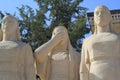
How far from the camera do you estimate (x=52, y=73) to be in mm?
10742

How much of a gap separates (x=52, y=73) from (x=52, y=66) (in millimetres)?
182

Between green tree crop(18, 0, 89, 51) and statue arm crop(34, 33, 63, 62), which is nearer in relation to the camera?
statue arm crop(34, 33, 63, 62)

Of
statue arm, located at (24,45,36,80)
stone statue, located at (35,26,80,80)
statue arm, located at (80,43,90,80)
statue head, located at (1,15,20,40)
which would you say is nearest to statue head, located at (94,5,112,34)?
statue arm, located at (80,43,90,80)

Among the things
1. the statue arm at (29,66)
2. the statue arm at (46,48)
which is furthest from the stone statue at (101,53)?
the statue arm at (29,66)

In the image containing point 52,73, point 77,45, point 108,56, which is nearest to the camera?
point 108,56

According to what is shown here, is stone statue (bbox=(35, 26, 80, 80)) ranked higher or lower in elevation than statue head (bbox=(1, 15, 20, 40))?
lower

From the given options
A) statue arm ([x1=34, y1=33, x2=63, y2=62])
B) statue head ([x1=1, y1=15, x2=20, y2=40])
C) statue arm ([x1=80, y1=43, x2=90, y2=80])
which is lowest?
statue arm ([x1=80, y1=43, x2=90, y2=80])

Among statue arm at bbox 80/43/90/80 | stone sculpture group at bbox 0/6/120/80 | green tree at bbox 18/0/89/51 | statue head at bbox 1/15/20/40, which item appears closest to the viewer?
stone sculpture group at bbox 0/6/120/80

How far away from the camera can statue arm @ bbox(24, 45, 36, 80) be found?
10.1 metres

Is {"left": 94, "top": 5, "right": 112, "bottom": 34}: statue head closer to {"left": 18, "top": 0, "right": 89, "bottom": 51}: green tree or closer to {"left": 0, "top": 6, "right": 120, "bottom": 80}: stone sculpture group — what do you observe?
{"left": 0, "top": 6, "right": 120, "bottom": 80}: stone sculpture group

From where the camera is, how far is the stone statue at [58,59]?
10.7 meters

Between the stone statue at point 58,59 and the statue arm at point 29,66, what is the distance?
38 centimetres

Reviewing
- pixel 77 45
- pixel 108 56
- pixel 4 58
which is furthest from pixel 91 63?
pixel 77 45

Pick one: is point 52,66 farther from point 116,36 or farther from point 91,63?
point 116,36
